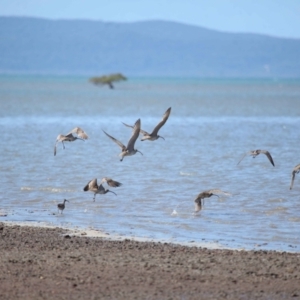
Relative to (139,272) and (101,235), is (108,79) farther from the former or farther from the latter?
(139,272)

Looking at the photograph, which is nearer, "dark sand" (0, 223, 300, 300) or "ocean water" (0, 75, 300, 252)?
"dark sand" (0, 223, 300, 300)

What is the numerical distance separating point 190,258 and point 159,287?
1438 mm

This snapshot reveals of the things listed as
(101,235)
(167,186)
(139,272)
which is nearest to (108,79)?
(167,186)

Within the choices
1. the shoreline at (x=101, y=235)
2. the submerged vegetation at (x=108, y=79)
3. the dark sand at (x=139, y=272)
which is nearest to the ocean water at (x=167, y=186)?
the shoreline at (x=101, y=235)

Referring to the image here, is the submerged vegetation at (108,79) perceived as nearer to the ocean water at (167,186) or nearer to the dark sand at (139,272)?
the ocean water at (167,186)

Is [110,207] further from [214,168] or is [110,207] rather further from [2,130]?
[2,130]

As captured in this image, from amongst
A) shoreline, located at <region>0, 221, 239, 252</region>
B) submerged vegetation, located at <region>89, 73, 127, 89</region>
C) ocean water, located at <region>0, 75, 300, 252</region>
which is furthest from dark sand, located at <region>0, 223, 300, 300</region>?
submerged vegetation, located at <region>89, 73, 127, 89</region>

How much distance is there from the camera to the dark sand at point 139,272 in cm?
978

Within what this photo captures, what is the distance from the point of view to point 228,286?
1005cm

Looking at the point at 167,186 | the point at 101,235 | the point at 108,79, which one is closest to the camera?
the point at 101,235

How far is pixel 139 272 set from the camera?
10.6 m

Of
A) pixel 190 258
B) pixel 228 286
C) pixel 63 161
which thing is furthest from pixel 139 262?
pixel 63 161

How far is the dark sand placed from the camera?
9.78m

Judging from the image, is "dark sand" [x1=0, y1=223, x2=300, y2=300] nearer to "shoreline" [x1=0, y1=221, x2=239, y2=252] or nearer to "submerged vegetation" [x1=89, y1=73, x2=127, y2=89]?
"shoreline" [x1=0, y1=221, x2=239, y2=252]
